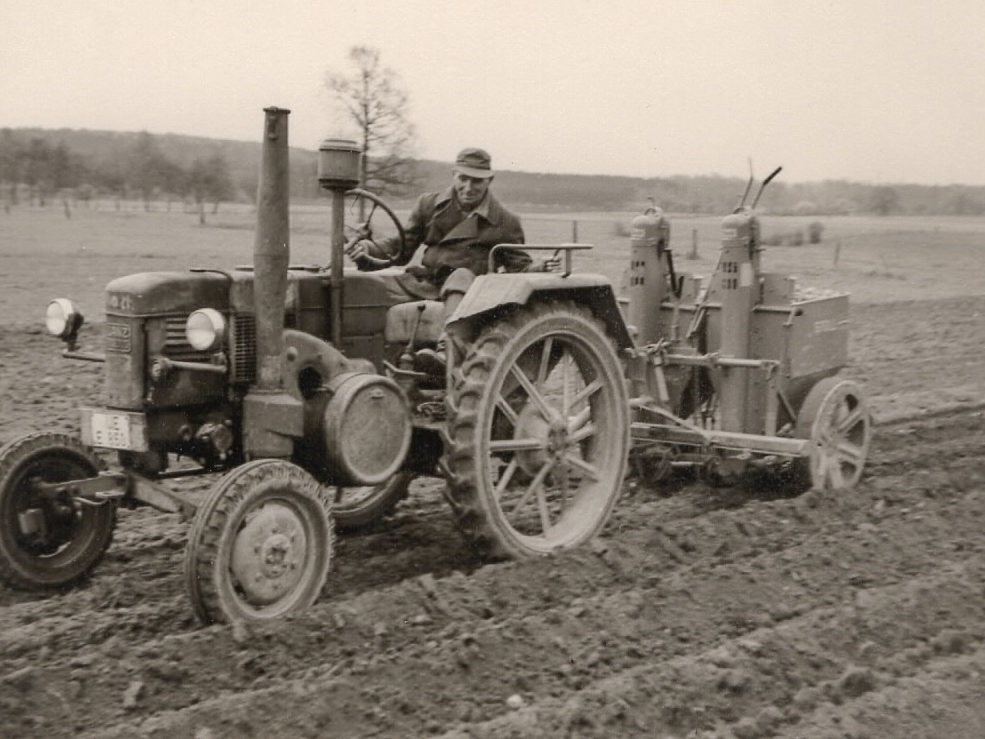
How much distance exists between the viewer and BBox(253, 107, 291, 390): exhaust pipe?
178 inches

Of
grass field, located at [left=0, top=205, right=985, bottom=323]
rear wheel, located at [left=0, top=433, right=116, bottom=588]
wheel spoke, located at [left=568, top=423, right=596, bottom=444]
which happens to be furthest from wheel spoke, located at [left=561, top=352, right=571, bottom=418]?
grass field, located at [left=0, top=205, right=985, bottom=323]

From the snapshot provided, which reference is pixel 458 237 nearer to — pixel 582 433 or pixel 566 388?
pixel 566 388

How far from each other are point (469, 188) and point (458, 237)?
255mm

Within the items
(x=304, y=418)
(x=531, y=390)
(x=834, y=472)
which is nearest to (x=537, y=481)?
(x=531, y=390)

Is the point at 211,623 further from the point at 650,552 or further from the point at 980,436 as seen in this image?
the point at 980,436

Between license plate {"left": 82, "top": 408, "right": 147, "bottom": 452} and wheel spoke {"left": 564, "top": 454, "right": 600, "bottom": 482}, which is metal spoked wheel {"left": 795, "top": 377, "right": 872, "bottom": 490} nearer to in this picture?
wheel spoke {"left": 564, "top": 454, "right": 600, "bottom": 482}

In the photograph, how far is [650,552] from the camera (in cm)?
532

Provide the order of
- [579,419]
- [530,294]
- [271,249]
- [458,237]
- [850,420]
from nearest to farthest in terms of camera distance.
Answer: [271,249] → [530,294] → [458,237] → [579,419] → [850,420]

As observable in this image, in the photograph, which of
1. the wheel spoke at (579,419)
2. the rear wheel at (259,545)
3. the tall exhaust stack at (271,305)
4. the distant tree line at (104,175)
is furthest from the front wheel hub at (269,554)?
the distant tree line at (104,175)

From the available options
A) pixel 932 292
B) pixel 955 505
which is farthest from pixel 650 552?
pixel 932 292

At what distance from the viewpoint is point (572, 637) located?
432cm

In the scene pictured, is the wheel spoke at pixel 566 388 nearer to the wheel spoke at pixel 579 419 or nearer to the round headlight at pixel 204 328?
the wheel spoke at pixel 579 419

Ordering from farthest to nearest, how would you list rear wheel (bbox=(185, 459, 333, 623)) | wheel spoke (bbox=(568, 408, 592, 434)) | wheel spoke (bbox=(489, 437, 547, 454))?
wheel spoke (bbox=(568, 408, 592, 434)) < wheel spoke (bbox=(489, 437, 547, 454)) < rear wheel (bbox=(185, 459, 333, 623))

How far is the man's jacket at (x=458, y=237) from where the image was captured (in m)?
5.76
